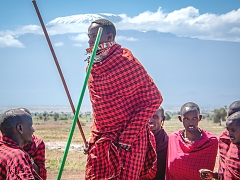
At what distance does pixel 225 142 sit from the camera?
4.85 metres

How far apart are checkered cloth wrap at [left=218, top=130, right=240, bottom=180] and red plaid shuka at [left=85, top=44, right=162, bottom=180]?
3.18 ft

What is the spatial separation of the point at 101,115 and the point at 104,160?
0.53m

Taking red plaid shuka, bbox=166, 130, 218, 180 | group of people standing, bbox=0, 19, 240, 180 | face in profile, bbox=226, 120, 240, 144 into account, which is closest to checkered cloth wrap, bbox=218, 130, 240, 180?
group of people standing, bbox=0, 19, 240, 180

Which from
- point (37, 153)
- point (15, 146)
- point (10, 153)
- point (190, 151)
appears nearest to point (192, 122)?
point (190, 151)

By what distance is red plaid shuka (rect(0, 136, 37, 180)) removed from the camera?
341cm

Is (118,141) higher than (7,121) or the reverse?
the reverse

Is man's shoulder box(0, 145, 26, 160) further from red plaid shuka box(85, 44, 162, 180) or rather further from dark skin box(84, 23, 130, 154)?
dark skin box(84, 23, 130, 154)

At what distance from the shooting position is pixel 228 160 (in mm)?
4559

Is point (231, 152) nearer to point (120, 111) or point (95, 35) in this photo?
point (120, 111)

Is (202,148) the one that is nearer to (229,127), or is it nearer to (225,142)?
(225,142)

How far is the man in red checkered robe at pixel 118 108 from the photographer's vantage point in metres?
4.53

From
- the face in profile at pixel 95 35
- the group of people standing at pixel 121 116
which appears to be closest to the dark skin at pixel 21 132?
the group of people standing at pixel 121 116

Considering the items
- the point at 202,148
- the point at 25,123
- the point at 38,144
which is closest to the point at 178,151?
the point at 202,148

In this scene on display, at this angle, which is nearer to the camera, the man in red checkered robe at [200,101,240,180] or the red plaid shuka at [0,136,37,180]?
the red plaid shuka at [0,136,37,180]
